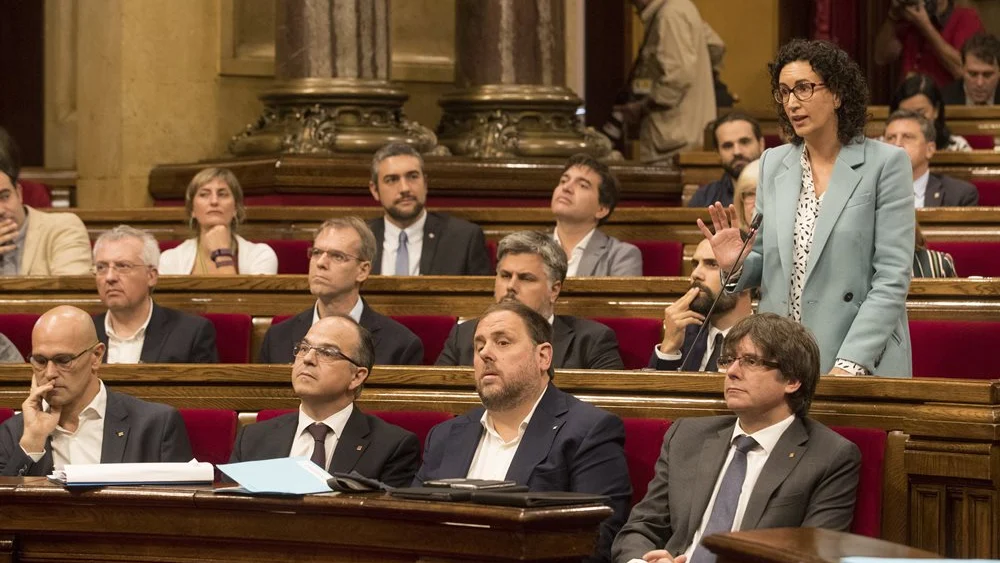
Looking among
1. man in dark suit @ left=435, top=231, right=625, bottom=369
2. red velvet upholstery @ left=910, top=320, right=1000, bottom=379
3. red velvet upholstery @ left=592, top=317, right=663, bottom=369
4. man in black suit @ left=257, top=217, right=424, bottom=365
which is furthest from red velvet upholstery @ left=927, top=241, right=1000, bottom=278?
man in black suit @ left=257, top=217, right=424, bottom=365

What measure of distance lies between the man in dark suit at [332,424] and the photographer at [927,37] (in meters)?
5.21

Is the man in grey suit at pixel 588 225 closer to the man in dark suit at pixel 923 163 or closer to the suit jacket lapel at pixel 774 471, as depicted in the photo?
the man in dark suit at pixel 923 163

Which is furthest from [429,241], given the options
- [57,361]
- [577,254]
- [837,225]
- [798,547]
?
[798,547]

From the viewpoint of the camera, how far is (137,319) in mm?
4453

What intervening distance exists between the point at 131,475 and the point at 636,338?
5.43 ft

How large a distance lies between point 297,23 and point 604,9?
12.5ft

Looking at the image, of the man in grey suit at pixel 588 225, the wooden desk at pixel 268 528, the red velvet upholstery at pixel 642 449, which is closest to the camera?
the wooden desk at pixel 268 528

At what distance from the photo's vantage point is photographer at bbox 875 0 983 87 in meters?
8.12

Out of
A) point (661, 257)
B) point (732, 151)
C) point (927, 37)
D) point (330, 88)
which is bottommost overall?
point (661, 257)

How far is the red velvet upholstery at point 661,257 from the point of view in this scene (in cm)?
541

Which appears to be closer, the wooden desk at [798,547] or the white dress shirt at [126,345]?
the wooden desk at [798,547]

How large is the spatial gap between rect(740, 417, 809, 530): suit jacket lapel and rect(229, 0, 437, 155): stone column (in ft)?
11.4

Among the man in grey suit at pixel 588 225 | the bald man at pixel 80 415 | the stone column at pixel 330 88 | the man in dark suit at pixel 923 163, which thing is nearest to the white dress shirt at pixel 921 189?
the man in dark suit at pixel 923 163

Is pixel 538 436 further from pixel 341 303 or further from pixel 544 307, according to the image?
pixel 341 303
